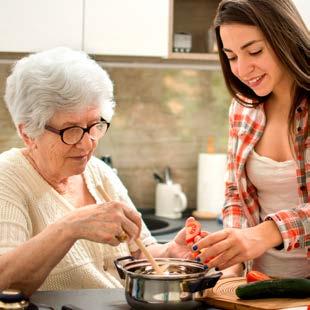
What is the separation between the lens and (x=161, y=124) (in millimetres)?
3535

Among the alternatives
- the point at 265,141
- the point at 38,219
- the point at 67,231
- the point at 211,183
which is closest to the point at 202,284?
the point at 67,231

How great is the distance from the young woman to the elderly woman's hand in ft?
0.65

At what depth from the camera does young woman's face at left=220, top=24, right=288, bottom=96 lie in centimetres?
201

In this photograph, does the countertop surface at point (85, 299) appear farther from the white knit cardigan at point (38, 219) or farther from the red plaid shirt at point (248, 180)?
the red plaid shirt at point (248, 180)

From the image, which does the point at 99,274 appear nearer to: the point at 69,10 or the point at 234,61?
the point at 234,61

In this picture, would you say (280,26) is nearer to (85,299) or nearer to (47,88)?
(47,88)

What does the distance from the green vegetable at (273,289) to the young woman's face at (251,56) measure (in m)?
0.57

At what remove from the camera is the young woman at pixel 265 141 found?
201 cm

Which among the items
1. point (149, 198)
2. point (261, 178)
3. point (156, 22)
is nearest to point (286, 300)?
point (261, 178)

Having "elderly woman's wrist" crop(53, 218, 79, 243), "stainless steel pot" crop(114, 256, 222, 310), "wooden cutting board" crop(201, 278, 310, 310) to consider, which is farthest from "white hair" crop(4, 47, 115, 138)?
"wooden cutting board" crop(201, 278, 310, 310)

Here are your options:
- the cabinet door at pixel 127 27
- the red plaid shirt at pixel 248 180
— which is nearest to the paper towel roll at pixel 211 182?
the cabinet door at pixel 127 27

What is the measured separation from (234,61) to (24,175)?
2.21 ft

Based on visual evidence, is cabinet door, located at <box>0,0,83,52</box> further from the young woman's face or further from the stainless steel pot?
the stainless steel pot

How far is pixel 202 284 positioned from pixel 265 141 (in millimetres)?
662
